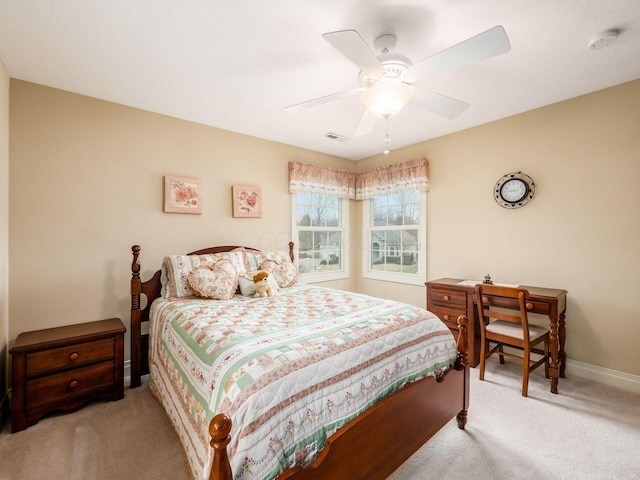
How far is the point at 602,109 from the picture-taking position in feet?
8.43

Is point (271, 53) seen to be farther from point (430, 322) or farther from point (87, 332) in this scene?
point (87, 332)

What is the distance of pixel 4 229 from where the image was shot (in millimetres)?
2207

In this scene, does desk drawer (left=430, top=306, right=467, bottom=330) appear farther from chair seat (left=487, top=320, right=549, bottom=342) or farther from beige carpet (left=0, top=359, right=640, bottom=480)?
beige carpet (left=0, top=359, right=640, bottom=480)

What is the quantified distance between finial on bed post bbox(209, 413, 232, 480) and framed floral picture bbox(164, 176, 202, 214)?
8.24 feet

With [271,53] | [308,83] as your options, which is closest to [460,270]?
[308,83]

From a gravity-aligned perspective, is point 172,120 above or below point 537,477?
above

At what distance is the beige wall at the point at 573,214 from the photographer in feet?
8.14

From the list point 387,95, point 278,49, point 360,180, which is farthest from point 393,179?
point 278,49

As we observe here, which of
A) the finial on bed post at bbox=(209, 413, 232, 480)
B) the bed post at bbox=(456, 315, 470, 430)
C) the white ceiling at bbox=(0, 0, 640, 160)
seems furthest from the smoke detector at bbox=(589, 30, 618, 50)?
the finial on bed post at bbox=(209, 413, 232, 480)

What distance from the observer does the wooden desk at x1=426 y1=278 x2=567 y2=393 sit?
97.0 inches

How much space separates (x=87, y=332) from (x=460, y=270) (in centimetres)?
363

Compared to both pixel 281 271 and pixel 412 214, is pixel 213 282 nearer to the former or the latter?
pixel 281 271

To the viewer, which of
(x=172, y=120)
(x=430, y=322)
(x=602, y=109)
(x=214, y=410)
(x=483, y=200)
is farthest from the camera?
(x=483, y=200)

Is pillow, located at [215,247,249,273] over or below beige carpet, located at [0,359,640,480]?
over
